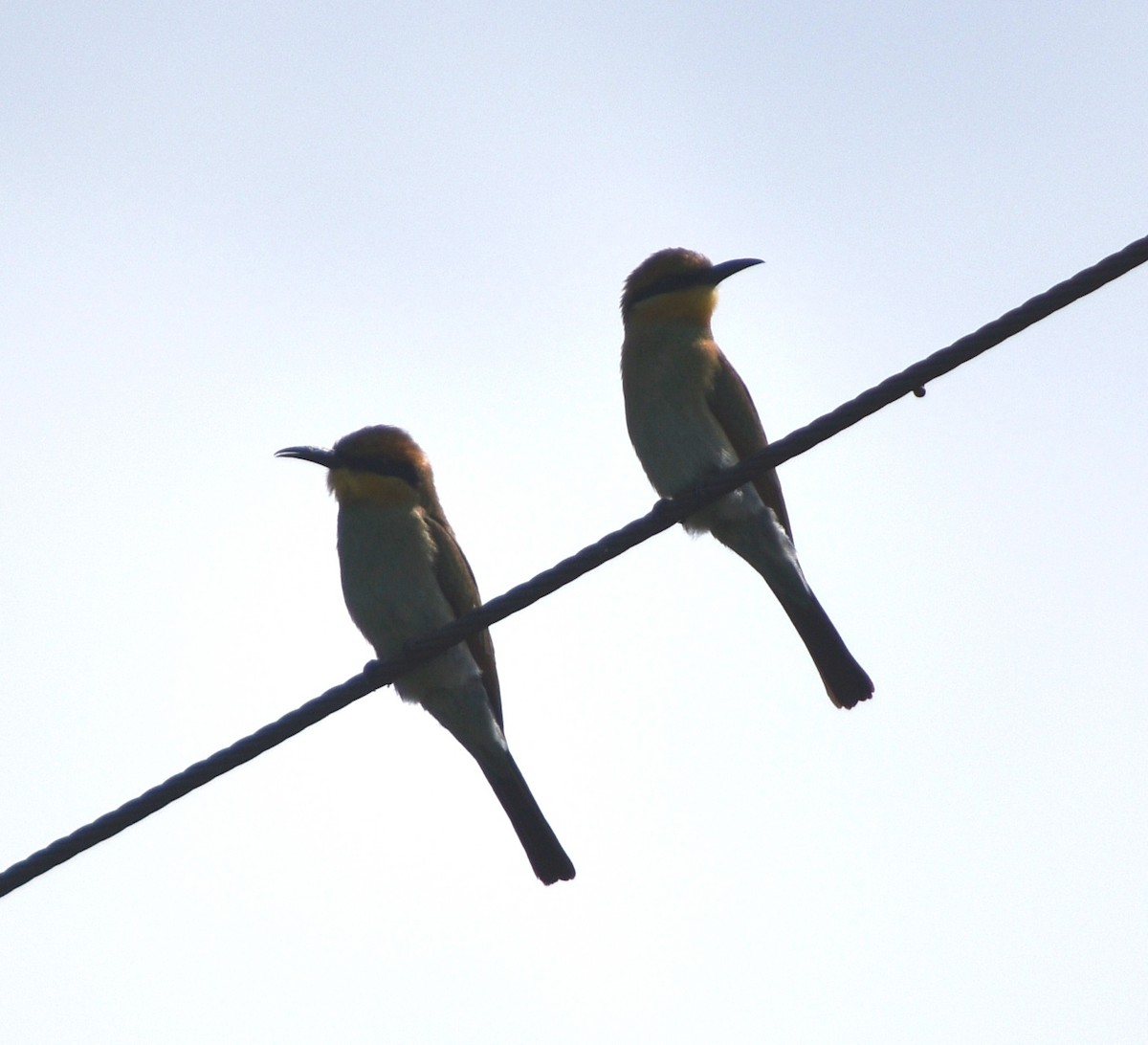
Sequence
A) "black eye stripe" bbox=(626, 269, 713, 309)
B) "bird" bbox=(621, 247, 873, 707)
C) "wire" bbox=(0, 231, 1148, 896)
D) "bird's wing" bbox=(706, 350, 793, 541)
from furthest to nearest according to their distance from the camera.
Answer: "black eye stripe" bbox=(626, 269, 713, 309), "bird's wing" bbox=(706, 350, 793, 541), "bird" bbox=(621, 247, 873, 707), "wire" bbox=(0, 231, 1148, 896)

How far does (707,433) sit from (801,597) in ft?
1.92

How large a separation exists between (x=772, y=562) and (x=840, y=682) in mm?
420

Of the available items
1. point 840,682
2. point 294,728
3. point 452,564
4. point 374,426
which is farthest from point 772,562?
point 294,728

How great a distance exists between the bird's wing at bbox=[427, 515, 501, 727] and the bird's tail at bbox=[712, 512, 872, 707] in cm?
78

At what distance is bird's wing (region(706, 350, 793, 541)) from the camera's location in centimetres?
504

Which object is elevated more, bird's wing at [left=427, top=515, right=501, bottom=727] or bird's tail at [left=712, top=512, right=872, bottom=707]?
bird's wing at [left=427, top=515, right=501, bottom=727]

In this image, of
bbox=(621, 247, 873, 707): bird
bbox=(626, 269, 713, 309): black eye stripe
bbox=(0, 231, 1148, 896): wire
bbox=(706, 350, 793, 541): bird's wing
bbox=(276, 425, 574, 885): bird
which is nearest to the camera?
bbox=(0, 231, 1148, 896): wire

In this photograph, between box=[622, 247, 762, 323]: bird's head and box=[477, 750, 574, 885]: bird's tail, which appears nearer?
box=[477, 750, 574, 885]: bird's tail

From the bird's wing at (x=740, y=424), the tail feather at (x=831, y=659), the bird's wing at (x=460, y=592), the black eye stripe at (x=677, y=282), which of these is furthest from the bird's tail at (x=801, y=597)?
the black eye stripe at (x=677, y=282)

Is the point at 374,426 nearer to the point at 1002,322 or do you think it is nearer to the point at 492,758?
the point at 492,758

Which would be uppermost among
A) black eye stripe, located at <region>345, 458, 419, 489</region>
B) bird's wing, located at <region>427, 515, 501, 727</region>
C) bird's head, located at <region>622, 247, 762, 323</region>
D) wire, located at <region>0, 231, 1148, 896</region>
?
bird's head, located at <region>622, 247, 762, 323</region>

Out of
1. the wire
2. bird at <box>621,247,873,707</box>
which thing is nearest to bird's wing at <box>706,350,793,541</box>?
bird at <box>621,247,873,707</box>

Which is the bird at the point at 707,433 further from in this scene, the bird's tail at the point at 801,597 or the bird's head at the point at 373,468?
the bird's head at the point at 373,468

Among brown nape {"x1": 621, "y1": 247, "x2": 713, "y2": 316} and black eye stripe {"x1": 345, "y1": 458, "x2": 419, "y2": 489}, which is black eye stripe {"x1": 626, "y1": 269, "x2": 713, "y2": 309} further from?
black eye stripe {"x1": 345, "y1": 458, "x2": 419, "y2": 489}
